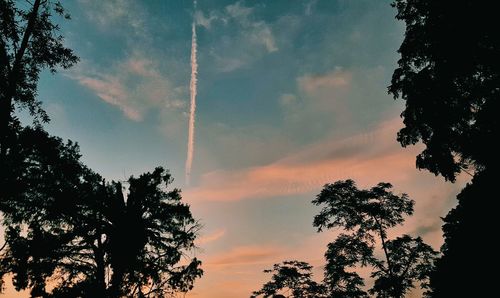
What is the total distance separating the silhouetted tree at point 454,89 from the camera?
11812mm

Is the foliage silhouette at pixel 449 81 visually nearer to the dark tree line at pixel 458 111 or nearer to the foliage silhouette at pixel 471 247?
the dark tree line at pixel 458 111

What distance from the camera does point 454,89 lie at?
13.3m

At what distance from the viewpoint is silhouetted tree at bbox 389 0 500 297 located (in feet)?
38.8

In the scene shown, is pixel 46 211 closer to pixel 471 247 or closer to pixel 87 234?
pixel 87 234

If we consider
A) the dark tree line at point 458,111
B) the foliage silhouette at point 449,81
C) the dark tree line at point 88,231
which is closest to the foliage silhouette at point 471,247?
the dark tree line at point 458,111

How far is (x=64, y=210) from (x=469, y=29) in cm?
2443

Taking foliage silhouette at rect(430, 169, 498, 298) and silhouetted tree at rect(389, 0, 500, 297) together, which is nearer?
silhouetted tree at rect(389, 0, 500, 297)

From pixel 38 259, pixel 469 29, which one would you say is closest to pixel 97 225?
pixel 38 259

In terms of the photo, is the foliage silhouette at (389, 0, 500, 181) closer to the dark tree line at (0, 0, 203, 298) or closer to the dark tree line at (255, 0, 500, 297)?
the dark tree line at (255, 0, 500, 297)

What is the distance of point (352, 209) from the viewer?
27375mm

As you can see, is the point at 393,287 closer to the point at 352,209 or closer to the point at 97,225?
the point at 352,209

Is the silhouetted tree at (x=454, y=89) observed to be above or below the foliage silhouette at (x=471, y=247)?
above

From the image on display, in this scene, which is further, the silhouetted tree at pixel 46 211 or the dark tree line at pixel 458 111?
the silhouetted tree at pixel 46 211

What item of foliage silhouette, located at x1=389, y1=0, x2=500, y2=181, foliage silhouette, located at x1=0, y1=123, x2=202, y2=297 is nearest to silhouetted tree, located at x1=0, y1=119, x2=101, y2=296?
foliage silhouette, located at x1=0, y1=123, x2=202, y2=297
